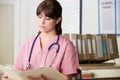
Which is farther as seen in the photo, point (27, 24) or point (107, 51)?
point (27, 24)

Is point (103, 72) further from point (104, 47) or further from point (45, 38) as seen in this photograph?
point (45, 38)

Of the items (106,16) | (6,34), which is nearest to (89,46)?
(106,16)

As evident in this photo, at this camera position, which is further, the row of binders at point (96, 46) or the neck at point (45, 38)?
the row of binders at point (96, 46)

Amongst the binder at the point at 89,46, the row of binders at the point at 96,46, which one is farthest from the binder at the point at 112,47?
the binder at the point at 89,46

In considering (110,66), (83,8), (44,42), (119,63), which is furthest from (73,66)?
(83,8)

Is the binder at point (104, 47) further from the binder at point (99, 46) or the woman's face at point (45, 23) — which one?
the woman's face at point (45, 23)

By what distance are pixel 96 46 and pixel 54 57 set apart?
1.01 m

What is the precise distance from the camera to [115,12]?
8.81 ft

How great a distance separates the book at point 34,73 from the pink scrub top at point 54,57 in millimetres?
78

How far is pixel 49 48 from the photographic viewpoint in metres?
1.51

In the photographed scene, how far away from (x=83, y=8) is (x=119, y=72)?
1.17 meters

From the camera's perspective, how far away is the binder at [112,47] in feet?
7.85

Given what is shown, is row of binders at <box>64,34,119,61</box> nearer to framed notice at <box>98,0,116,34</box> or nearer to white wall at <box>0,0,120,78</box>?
framed notice at <box>98,0,116,34</box>

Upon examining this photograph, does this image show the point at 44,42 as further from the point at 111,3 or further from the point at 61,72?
the point at 111,3
